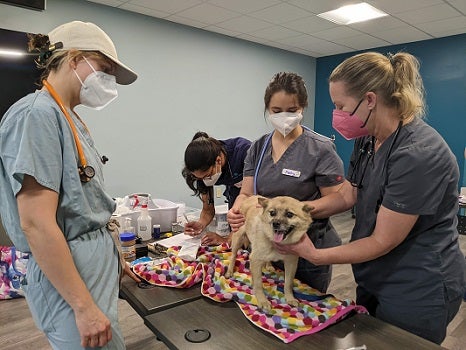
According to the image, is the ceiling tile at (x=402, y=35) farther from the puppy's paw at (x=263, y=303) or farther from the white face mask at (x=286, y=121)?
the puppy's paw at (x=263, y=303)

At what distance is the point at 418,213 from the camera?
109cm

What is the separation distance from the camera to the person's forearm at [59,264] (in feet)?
3.01

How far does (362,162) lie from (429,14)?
4.20m

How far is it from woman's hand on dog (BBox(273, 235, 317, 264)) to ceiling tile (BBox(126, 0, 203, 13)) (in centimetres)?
361

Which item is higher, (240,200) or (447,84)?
(447,84)

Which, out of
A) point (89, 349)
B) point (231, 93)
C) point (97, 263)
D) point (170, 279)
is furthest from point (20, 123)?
point (231, 93)

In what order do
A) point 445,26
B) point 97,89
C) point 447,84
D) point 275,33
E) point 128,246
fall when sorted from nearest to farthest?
point 97,89, point 128,246, point 445,26, point 275,33, point 447,84

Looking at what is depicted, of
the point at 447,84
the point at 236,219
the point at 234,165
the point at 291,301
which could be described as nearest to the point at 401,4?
the point at 447,84

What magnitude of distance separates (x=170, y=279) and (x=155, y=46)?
13.0ft

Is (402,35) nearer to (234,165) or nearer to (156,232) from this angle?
(234,165)

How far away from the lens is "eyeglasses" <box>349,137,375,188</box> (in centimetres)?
136

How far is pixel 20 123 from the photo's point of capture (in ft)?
3.11

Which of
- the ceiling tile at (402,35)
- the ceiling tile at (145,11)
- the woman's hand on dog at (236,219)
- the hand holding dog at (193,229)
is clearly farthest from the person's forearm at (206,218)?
the ceiling tile at (402,35)

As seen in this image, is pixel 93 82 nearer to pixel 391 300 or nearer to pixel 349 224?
pixel 391 300
